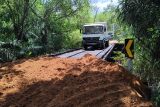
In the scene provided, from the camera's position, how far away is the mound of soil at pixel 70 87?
7.87 m

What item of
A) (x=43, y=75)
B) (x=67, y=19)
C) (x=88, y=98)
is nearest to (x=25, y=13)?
(x=67, y=19)

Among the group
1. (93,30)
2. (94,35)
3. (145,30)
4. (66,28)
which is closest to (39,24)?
(93,30)

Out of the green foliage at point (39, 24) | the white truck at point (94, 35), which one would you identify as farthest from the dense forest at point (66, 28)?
the white truck at point (94, 35)

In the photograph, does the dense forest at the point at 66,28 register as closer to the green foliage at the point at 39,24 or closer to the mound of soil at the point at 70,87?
the green foliage at the point at 39,24

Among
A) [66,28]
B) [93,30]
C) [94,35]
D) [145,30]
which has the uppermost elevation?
[145,30]

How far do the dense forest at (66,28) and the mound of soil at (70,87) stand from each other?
115 cm

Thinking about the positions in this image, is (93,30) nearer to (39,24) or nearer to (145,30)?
(39,24)

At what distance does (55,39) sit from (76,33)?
9.35 metres

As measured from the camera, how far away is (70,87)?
8898 mm

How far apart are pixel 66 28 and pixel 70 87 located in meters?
34.4

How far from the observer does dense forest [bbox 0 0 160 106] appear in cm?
1391

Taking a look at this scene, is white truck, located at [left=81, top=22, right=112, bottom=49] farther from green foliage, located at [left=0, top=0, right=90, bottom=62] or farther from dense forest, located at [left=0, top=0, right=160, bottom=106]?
green foliage, located at [left=0, top=0, right=90, bottom=62]

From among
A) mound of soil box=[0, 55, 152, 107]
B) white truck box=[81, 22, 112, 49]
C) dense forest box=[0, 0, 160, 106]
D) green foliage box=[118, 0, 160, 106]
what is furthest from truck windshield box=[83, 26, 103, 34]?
mound of soil box=[0, 55, 152, 107]

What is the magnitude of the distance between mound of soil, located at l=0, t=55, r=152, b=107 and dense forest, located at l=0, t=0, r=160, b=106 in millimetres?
1153
